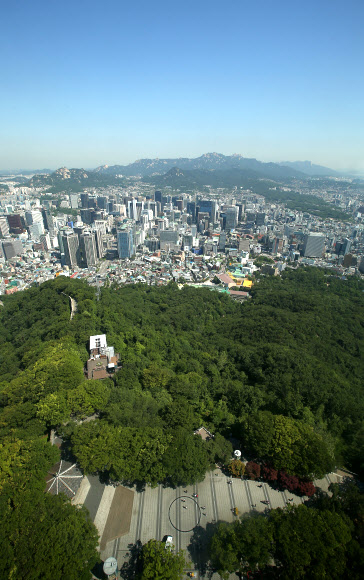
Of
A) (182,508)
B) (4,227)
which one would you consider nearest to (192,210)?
(4,227)

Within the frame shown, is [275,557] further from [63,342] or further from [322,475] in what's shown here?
[63,342]

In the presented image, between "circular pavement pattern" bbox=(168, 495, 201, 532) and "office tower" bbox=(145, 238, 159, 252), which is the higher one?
"circular pavement pattern" bbox=(168, 495, 201, 532)

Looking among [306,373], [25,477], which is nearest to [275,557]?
[25,477]

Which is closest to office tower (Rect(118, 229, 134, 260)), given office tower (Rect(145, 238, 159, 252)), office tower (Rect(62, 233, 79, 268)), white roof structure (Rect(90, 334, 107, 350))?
office tower (Rect(145, 238, 159, 252))

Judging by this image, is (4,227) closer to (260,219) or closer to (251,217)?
(251,217)

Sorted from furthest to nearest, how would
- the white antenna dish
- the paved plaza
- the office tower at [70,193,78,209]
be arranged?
the office tower at [70,193,78,209], the paved plaza, the white antenna dish

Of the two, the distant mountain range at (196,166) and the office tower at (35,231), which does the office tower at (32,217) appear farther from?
the distant mountain range at (196,166)

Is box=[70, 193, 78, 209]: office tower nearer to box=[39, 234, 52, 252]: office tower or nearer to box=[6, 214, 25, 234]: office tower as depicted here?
box=[6, 214, 25, 234]: office tower
